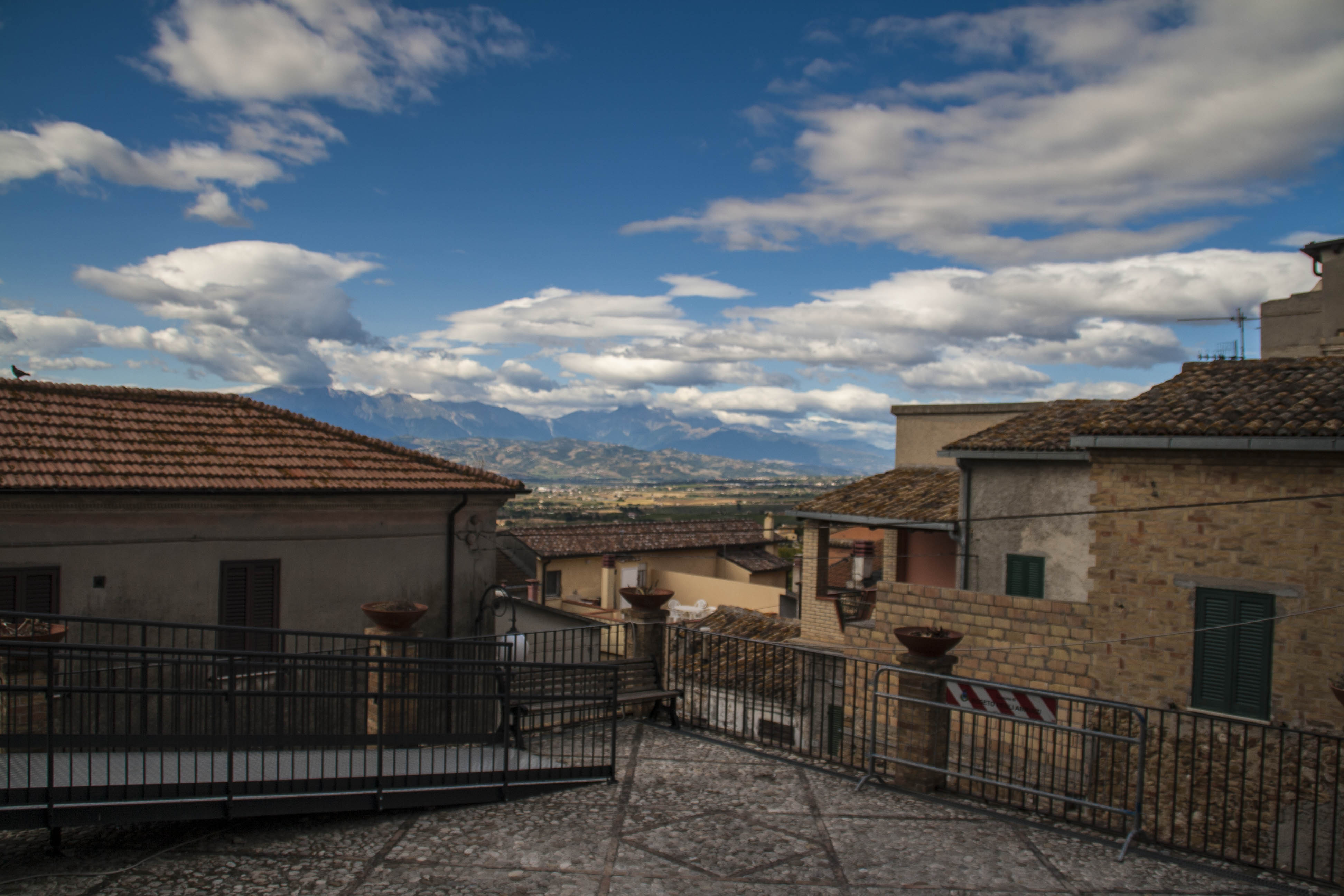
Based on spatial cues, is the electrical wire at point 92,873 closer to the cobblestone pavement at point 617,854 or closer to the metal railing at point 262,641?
the cobblestone pavement at point 617,854

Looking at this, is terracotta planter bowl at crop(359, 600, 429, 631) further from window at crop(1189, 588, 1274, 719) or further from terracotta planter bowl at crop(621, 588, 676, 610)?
window at crop(1189, 588, 1274, 719)

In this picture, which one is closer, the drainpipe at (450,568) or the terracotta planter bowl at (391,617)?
the terracotta planter bowl at (391,617)

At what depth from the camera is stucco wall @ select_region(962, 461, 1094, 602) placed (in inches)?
623

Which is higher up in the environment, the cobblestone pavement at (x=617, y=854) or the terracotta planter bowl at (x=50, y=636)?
the terracotta planter bowl at (x=50, y=636)

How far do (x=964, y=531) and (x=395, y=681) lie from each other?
12279 millimetres

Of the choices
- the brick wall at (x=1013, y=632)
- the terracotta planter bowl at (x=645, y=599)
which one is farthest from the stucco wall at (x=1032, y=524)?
the terracotta planter bowl at (x=645, y=599)

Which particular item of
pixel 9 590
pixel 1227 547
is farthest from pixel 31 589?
pixel 1227 547

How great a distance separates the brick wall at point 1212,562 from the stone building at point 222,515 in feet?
33.0

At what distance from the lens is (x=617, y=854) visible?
6.14 m

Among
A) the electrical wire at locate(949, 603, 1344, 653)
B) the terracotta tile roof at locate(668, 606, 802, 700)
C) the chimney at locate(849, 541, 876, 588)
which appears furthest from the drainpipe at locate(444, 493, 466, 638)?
the chimney at locate(849, 541, 876, 588)

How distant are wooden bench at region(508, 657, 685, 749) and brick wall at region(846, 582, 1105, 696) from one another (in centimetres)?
283

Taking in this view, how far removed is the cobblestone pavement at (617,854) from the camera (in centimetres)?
556

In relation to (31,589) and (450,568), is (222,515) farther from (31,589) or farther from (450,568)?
(450,568)

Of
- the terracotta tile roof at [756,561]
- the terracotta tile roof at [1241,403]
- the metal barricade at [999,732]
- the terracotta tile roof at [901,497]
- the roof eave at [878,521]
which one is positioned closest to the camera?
the metal barricade at [999,732]
